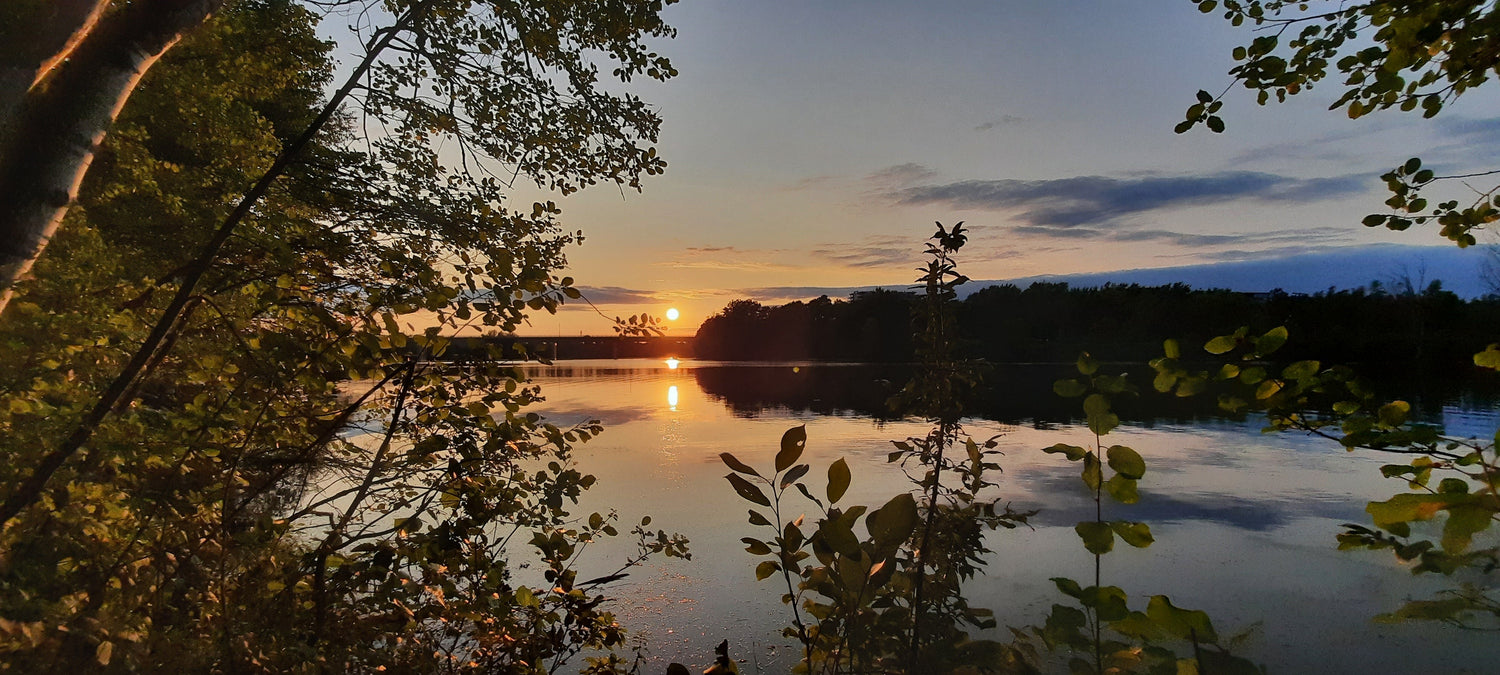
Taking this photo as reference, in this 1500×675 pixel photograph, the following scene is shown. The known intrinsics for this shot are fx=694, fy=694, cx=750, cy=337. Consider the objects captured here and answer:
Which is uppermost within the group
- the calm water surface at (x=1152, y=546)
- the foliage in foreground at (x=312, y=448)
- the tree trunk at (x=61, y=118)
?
the tree trunk at (x=61, y=118)

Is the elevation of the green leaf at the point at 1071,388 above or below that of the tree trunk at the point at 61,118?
below

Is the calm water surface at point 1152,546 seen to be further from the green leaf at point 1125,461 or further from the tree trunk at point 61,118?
the tree trunk at point 61,118

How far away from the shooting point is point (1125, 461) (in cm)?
88

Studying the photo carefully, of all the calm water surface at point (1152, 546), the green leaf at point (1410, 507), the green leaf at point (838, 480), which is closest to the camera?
the green leaf at point (1410, 507)

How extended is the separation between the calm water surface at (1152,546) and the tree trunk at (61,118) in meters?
2.09

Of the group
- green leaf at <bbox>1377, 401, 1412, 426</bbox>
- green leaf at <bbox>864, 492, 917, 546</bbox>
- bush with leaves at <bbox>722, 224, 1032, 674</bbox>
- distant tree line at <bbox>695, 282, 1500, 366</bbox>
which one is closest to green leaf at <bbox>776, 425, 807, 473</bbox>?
bush with leaves at <bbox>722, 224, 1032, 674</bbox>

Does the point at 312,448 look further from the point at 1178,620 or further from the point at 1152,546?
the point at 1152,546

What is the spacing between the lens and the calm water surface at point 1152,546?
20.0 feet

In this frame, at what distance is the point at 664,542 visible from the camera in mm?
2867

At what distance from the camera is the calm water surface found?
6.08 m

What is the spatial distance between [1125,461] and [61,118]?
2.16m

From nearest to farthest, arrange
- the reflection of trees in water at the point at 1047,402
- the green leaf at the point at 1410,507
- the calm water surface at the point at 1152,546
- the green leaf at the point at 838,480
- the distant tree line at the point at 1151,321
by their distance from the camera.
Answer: the green leaf at the point at 1410,507
the green leaf at the point at 838,480
the calm water surface at the point at 1152,546
the reflection of trees in water at the point at 1047,402
the distant tree line at the point at 1151,321

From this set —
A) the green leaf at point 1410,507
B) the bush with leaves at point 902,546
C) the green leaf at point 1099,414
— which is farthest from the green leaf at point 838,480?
the green leaf at point 1410,507

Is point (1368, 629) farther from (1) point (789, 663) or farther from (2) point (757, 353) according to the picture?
(2) point (757, 353)
